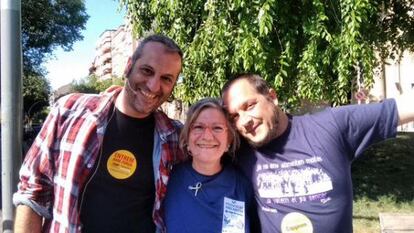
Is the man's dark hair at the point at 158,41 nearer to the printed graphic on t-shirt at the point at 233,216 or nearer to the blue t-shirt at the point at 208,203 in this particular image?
the blue t-shirt at the point at 208,203

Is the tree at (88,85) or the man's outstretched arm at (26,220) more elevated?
the tree at (88,85)

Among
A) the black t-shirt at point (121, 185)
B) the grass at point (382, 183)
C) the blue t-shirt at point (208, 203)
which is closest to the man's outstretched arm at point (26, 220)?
the black t-shirt at point (121, 185)

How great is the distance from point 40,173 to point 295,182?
49.8 inches

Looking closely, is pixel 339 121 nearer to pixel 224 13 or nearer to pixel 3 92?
pixel 3 92

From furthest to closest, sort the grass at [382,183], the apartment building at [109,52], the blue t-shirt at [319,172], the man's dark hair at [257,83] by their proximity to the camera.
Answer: the apartment building at [109,52] → the grass at [382,183] → the man's dark hair at [257,83] → the blue t-shirt at [319,172]

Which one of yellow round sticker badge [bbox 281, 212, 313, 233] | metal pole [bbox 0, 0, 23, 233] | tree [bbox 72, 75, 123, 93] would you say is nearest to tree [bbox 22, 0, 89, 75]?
metal pole [bbox 0, 0, 23, 233]

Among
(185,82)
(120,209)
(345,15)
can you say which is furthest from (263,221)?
(185,82)

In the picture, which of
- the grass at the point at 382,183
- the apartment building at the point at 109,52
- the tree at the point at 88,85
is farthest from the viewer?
the apartment building at the point at 109,52

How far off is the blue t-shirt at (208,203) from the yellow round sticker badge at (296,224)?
201 millimetres

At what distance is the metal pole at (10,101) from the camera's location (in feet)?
8.95

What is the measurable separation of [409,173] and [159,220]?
9059 mm

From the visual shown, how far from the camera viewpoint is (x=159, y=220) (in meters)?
2.51

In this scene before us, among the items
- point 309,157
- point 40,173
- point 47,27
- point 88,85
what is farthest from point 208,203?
point 88,85

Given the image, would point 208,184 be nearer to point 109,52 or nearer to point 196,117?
point 196,117
